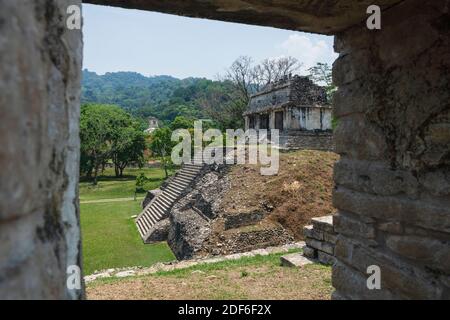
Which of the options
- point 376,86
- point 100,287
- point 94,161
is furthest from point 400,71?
point 94,161

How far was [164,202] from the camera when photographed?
1739cm

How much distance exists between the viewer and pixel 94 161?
111ft

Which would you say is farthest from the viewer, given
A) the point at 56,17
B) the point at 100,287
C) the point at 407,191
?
the point at 100,287

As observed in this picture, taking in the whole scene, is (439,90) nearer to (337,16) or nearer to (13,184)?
(337,16)

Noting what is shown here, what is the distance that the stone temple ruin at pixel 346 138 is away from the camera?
3.38ft

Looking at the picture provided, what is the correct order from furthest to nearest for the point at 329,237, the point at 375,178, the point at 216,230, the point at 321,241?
1. the point at 216,230
2. the point at 321,241
3. the point at 329,237
4. the point at 375,178

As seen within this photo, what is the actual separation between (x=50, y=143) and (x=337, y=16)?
84.8 inches

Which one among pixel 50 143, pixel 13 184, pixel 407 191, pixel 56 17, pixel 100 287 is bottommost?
pixel 100 287

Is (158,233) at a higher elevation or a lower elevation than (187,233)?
lower

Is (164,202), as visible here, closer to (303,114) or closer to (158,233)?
(158,233)

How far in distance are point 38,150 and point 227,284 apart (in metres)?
4.88

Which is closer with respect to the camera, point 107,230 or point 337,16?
point 337,16

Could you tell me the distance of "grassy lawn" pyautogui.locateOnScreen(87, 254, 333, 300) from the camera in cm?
492

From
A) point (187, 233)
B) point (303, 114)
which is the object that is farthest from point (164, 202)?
point (303, 114)
